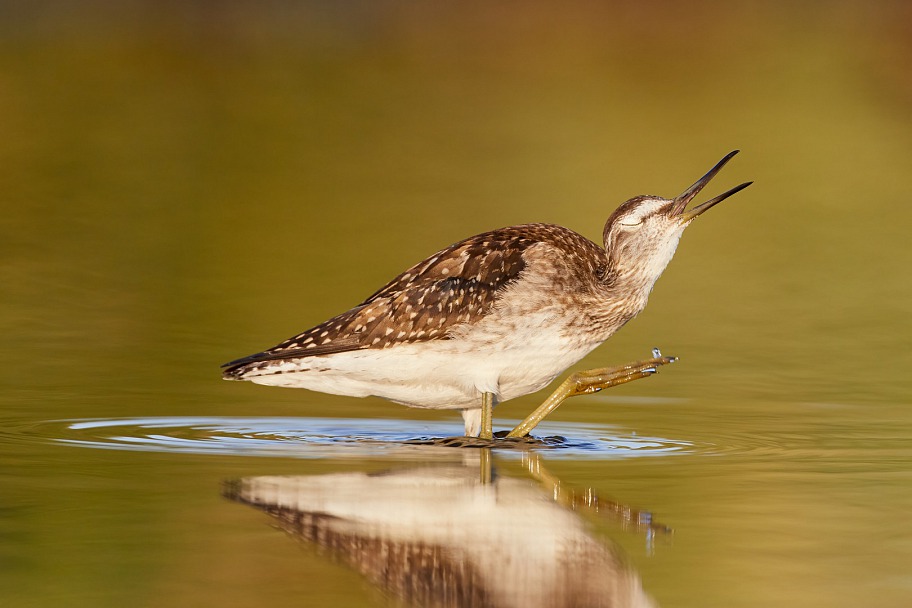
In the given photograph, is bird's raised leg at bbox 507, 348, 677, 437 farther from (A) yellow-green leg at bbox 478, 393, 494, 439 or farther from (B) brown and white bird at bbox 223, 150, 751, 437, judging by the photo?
(A) yellow-green leg at bbox 478, 393, 494, 439

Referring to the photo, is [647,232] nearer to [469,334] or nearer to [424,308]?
[469,334]

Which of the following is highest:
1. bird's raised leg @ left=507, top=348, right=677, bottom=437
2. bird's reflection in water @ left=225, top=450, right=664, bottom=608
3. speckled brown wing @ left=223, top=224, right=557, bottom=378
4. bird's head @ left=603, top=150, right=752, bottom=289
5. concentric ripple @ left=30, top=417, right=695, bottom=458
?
bird's head @ left=603, top=150, right=752, bottom=289

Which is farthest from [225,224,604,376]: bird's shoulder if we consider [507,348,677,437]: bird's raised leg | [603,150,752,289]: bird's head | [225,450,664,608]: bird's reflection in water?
[225,450,664,608]: bird's reflection in water

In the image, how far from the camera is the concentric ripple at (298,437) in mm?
10492

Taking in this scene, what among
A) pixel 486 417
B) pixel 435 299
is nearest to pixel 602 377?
pixel 486 417

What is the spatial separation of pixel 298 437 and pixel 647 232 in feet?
8.25

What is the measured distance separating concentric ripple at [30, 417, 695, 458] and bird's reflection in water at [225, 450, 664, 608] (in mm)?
866

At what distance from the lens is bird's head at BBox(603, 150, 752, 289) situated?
11789mm

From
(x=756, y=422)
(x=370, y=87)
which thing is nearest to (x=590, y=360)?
(x=756, y=422)

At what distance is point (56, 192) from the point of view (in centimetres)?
2417

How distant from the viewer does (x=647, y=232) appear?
11.8 meters

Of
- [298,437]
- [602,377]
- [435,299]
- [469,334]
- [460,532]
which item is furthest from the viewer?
[602,377]

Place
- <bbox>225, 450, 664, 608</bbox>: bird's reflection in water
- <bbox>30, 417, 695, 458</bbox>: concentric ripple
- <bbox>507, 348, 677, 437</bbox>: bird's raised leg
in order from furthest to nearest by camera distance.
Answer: <bbox>507, 348, 677, 437</bbox>: bird's raised leg
<bbox>30, 417, 695, 458</bbox>: concentric ripple
<bbox>225, 450, 664, 608</bbox>: bird's reflection in water

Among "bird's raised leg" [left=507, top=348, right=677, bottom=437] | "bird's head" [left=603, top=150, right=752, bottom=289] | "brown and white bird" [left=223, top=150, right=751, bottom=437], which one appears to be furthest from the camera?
"bird's head" [left=603, top=150, right=752, bottom=289]
